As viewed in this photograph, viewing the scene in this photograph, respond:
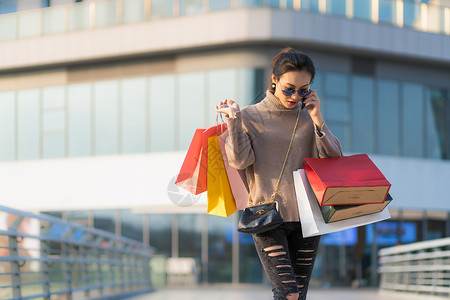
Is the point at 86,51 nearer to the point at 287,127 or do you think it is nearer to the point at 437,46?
the point at 437,46

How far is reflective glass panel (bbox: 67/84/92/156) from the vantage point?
25.2m

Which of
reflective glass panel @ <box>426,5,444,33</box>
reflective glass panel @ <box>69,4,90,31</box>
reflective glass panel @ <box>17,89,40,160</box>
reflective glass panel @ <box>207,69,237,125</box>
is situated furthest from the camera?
reflective glass panel @ <box>17,89,40,160</box>

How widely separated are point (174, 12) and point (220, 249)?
7.74 metres

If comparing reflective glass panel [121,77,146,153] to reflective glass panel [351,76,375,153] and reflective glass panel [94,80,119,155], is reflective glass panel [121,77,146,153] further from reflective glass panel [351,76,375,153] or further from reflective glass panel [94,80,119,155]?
reflective glass panel [351,76,375,153]

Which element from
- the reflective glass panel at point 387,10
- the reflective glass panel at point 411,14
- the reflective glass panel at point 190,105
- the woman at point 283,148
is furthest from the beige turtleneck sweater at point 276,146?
the reflective glass panel at point 411,14

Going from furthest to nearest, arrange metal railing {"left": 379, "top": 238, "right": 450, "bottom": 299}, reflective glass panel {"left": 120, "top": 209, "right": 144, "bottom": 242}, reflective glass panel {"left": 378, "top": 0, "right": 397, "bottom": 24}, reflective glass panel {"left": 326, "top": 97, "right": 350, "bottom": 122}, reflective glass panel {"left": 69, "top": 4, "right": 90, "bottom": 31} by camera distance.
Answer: reflective glass panel {"left": 120, "top": 209, "right": 144, "bottom": 242} < reflective glass panel {"left": 69, "top": 4, "right": 90, "bottom": 31} < reflective glass panel {"left": 326, "top": 97, "right": 350, "bottom": 122} < reflective glass panel {"left": 378, "top": 0, "right": 397, "bottom": 24} < metal railing {"left": 379, "top": 238, "right": 450, "bottom": 299}

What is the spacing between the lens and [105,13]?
78.5 ft

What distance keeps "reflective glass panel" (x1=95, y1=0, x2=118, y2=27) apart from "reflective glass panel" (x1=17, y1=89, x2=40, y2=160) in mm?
3850

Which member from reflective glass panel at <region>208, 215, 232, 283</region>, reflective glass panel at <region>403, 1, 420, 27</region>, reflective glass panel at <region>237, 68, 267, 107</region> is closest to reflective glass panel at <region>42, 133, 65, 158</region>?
reflective glass panel at <region>208, 215, 232, 283</region>

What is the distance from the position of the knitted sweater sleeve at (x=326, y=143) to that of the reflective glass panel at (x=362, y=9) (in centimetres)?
1997

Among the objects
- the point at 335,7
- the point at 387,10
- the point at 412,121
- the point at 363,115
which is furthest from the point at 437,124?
the point at 335,7

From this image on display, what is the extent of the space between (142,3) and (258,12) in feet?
12.9

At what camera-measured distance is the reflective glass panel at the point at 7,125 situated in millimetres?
26297

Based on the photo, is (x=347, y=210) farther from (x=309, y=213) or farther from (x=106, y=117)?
(x=106, y=117)
